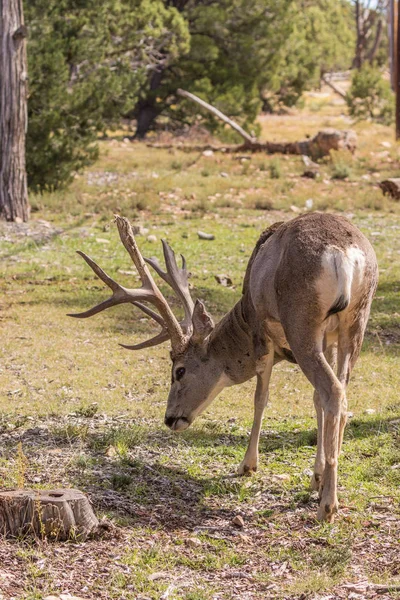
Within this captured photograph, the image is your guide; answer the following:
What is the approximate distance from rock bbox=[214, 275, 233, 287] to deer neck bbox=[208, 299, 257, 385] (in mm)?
6123

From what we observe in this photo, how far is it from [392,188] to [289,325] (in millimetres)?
14077

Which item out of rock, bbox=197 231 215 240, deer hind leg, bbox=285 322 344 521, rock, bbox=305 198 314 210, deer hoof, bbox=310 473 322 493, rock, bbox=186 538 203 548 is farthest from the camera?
rock, bbox=305 198 314 210

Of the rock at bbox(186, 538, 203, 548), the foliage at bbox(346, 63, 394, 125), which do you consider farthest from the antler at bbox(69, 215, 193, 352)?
the foliage at bbox(346, 63, 394, 125)

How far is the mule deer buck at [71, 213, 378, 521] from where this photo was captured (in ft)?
18.4

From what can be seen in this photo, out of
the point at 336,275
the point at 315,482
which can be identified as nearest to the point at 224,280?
the point at 315,482

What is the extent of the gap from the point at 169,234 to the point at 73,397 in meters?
7.66

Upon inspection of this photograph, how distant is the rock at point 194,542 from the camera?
528cm

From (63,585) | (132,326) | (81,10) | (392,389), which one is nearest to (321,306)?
(63,585)

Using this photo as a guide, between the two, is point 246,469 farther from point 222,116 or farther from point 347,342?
point 222,116

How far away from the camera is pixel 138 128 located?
104 ft

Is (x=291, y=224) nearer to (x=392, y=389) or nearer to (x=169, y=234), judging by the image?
(x=392, y=389)

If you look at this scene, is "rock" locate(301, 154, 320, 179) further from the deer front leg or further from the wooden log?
the deer front leg

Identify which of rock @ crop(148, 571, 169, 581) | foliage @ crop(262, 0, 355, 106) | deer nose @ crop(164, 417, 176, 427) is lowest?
rock @ crop(148, 571, 169, 581)

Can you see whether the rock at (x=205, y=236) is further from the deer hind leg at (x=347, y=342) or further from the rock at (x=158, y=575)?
the rock at (x=158, y=575)
